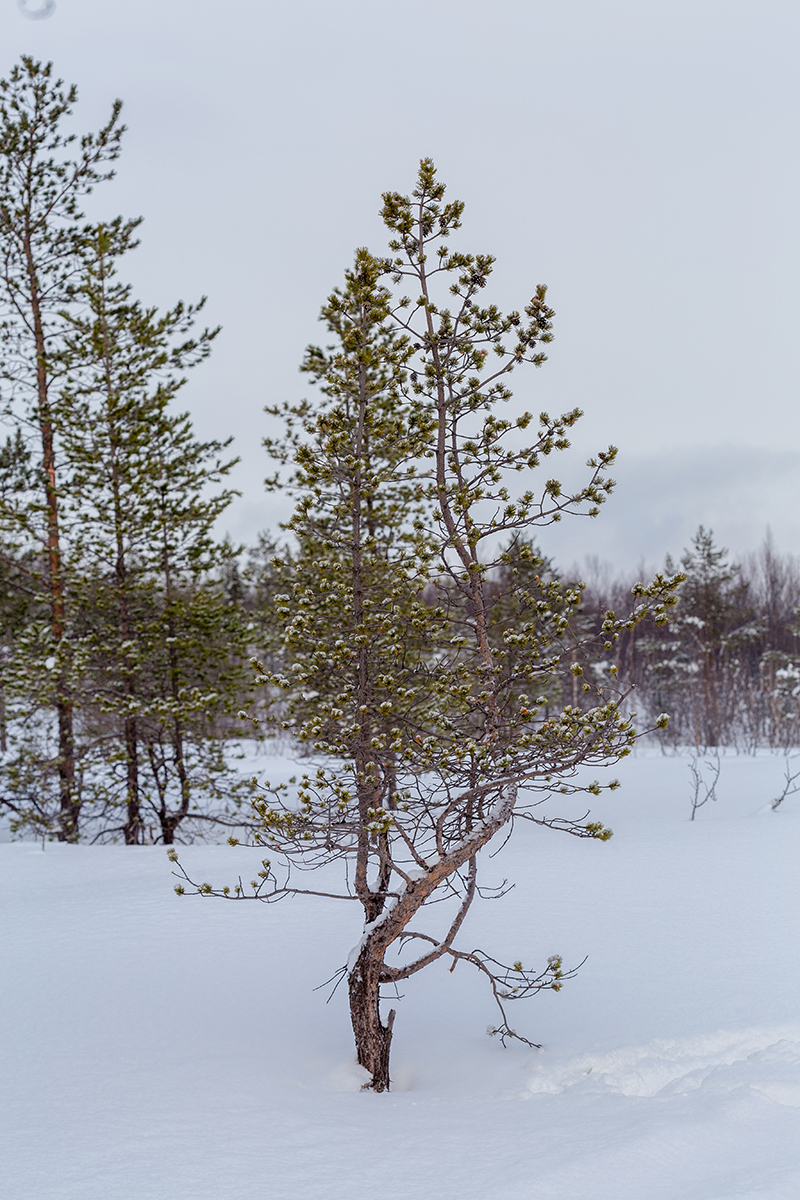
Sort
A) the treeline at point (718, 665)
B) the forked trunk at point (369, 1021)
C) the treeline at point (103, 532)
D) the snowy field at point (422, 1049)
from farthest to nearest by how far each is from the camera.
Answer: the treeline at point (718, 665) < the treeline at point (103, 532) < the forked trunk at point (369, 1021) < the snowy field at point (422, 1049)

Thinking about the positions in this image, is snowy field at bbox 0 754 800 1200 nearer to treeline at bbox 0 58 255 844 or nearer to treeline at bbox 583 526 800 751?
treeline at bbox 0 58 255 844

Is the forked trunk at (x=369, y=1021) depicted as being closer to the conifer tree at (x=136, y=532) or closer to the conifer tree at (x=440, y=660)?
the conifer tree at (x=440, y=660)

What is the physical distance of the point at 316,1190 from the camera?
2.88m

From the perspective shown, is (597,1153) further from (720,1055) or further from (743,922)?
(743,922)

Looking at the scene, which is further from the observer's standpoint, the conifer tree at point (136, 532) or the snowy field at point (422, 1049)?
the conifer tree at point (136, 532)

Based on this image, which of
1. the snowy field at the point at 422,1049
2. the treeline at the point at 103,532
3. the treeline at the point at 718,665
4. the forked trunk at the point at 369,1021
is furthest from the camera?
the treeline at the point at 718,665

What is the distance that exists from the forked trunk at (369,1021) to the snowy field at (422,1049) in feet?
0.54

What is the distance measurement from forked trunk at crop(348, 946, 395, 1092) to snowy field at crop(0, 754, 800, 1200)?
0.54ft

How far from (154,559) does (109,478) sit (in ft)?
4.42

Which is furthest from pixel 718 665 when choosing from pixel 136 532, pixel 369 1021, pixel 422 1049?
pixel 369 1021

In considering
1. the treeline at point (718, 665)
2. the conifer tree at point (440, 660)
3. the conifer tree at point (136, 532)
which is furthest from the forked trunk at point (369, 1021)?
the treeline at point (718, 665)

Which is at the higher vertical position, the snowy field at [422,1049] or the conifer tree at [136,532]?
the conifer tree at [136,532]

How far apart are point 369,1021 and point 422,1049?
0.66 meters

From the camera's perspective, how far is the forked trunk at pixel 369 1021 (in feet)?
13.5
